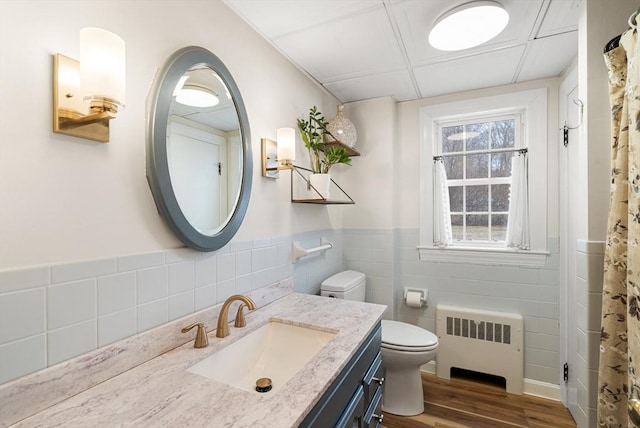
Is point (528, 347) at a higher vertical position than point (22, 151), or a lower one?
lower

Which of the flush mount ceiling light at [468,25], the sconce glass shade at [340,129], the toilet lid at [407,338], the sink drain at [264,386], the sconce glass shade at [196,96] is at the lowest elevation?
the toilet lid at [407,338]

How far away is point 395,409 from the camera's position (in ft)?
6.25

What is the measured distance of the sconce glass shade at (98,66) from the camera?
0.71 meters

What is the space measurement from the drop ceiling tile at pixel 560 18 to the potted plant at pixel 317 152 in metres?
1.21

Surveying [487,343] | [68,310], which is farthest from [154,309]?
[487,343]

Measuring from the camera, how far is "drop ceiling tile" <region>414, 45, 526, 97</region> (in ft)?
5.84

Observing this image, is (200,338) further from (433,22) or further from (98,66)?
(433,22)

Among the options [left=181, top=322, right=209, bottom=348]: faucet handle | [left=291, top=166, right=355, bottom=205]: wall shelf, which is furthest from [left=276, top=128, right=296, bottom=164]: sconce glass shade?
[left=181, top=322, right=209, bottom=348]: faucet handle

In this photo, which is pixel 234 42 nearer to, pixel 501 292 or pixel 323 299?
pixel 323 299

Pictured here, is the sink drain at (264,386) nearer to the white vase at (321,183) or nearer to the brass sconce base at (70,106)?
the brass sconce base at (70,106)

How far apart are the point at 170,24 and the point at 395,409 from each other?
7.92 feet

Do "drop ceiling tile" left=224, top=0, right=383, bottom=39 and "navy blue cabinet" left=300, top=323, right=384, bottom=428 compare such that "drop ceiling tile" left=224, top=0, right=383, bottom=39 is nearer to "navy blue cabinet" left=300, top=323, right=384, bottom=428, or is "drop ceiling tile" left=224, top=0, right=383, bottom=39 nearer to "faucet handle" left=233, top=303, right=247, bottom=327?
"faucet handle" left=233, top=303, right=247, bottom=327

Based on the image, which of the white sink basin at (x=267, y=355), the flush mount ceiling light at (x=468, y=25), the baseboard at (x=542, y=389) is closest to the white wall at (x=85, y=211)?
the white sink basin at (x=267, y=355)

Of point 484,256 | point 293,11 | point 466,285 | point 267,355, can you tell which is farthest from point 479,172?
point 267,355
